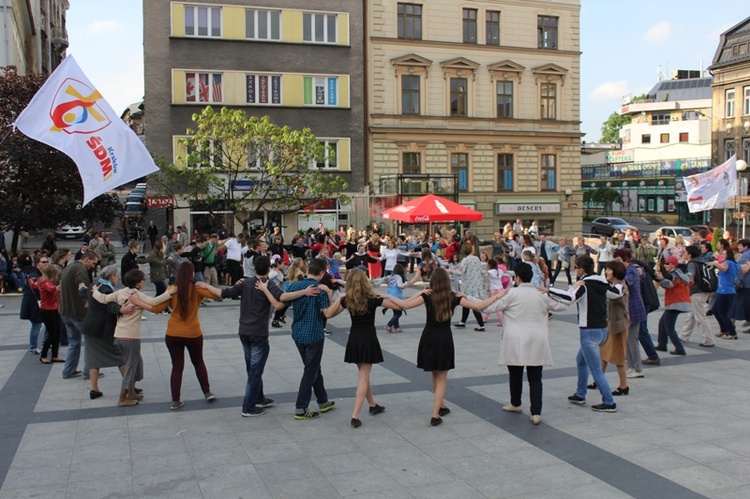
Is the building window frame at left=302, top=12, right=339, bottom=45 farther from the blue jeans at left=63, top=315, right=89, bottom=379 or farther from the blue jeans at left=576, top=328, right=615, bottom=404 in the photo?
the blue jeans at left=576, top=328, right=615, bottom=404

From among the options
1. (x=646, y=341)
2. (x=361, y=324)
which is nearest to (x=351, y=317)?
(x=361, y=324)

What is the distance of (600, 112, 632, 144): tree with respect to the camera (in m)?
107

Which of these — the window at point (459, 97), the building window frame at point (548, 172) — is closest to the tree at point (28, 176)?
the window at point (459, 97)

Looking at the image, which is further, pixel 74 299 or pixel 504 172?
pixel 504 172

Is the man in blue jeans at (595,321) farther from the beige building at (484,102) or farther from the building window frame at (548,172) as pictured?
the building window frame at (548,172)

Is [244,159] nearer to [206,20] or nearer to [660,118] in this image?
[206,20]

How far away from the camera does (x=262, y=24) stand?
33.7 m

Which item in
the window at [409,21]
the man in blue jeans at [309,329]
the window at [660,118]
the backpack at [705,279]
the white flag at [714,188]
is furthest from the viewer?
the window at [660,118]

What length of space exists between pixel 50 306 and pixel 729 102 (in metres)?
51.5

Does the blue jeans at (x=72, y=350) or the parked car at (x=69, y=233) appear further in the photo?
the parked car at (x=69, y=233)

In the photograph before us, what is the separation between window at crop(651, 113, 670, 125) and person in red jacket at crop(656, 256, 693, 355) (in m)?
88.6

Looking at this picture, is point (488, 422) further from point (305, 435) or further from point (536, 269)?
point (536, 269)

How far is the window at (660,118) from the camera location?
Answer: 92.2 metres

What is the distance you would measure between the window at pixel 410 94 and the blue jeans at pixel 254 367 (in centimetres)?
2980
